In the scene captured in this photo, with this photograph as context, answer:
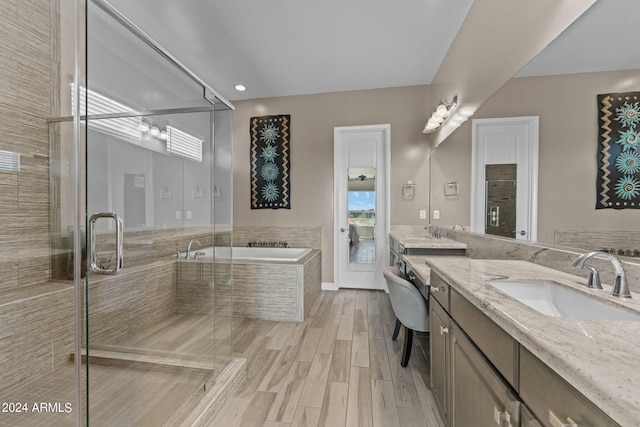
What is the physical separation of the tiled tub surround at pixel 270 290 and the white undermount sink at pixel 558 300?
1.96 m

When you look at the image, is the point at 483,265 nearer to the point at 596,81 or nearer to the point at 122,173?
the point at 596,81

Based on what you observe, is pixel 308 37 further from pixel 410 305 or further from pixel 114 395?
pixel 114 395

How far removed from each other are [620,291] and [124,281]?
97.5 inches

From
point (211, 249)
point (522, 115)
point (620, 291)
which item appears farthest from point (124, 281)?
point (522, 115)

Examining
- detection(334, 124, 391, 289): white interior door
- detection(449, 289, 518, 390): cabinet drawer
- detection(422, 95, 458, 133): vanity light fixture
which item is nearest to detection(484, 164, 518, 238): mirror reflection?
detection(449, 289, 518, 390): cabinet drawer

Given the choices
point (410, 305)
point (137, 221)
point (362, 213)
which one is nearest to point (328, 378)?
point (410, 305)

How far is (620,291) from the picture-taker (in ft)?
2.80

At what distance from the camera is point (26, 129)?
1.59 metres

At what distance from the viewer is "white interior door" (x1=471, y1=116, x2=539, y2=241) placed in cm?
140

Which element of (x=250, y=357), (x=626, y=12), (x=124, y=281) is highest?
(x=626, y=12)

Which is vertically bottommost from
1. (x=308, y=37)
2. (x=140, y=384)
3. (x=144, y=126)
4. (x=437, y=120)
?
(x=140, y=384)

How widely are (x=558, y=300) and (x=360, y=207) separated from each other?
286 cm

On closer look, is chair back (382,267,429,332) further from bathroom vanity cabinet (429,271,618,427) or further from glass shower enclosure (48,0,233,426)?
glass shower enclosure (48,0,233,426)

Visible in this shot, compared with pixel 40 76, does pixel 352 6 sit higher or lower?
higher
